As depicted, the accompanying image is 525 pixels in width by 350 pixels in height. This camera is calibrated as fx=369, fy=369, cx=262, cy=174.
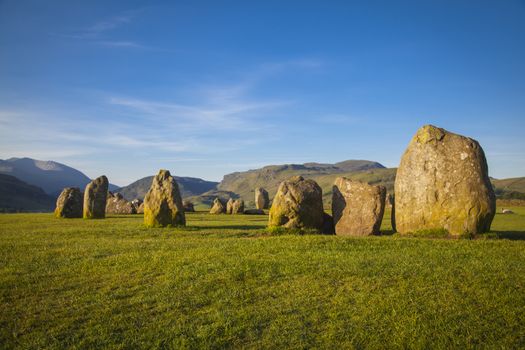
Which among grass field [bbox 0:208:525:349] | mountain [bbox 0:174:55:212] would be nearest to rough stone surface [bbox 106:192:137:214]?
grass field [bbox 0:208:525:349]

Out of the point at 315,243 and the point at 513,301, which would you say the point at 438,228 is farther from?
the point at 513,301

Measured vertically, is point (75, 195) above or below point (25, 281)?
above

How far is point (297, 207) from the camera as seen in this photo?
809 inches

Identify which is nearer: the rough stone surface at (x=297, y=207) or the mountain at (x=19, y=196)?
the rough stone surface at (x=297, y=207)

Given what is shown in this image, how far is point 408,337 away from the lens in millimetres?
6906

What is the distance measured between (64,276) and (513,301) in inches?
476

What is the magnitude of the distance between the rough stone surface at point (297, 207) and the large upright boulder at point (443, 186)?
172 inches

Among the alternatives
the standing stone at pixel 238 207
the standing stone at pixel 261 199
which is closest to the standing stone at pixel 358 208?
the standing stone at pixel 238 207

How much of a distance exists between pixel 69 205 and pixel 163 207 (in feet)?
47.6

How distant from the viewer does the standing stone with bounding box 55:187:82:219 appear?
111 feet

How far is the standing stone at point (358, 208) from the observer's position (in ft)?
64.8

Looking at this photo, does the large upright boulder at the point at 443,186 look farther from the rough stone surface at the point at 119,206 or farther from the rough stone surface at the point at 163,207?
the rough stone surface at the point at 119,206

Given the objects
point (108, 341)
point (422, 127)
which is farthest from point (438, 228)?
point (108, 341)

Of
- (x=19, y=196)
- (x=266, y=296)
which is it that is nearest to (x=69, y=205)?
(x=266, y=296)
